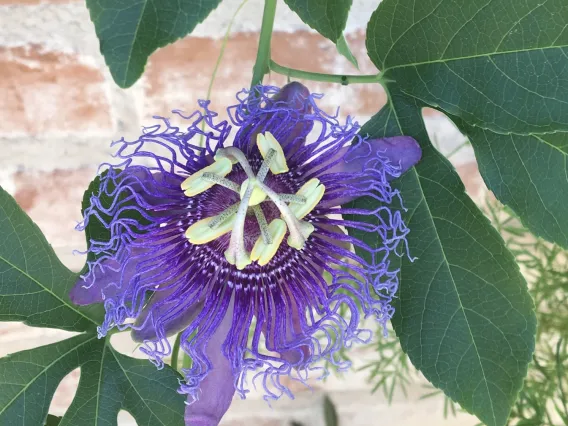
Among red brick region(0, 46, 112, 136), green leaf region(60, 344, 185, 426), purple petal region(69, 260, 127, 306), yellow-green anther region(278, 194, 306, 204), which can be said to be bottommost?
green leaf region(60, 344, 185, 426)

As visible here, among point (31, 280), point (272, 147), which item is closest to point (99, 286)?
point (31, 280)

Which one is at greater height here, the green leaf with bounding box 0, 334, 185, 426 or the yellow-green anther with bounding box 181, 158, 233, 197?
the yellow-green anther with bounding box 181, 158, 233, 197

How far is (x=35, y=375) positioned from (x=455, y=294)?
17.3 inches

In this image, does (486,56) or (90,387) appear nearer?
(486,56)

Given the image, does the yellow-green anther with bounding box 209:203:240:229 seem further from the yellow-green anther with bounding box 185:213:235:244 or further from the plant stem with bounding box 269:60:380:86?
the plant stem with bounding box 269:60:380:86

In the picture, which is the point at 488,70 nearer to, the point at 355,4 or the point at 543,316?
the point at 355,4

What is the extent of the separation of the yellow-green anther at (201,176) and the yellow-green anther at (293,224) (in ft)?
0.12

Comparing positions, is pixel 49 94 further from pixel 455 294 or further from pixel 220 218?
pixel 455 294

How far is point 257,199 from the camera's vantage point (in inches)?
21.8

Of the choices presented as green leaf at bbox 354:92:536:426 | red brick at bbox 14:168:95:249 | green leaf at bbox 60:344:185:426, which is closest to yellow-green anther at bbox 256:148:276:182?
green leaf at bbox 354:92:536:426

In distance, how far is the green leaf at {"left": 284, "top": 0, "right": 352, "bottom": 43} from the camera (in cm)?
48

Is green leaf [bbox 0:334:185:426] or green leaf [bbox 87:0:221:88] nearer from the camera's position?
green leaf [bbox 87:0:221:88]

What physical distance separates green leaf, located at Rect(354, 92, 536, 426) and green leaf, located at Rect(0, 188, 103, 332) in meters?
0.33

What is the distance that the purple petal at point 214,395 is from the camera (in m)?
0.56
